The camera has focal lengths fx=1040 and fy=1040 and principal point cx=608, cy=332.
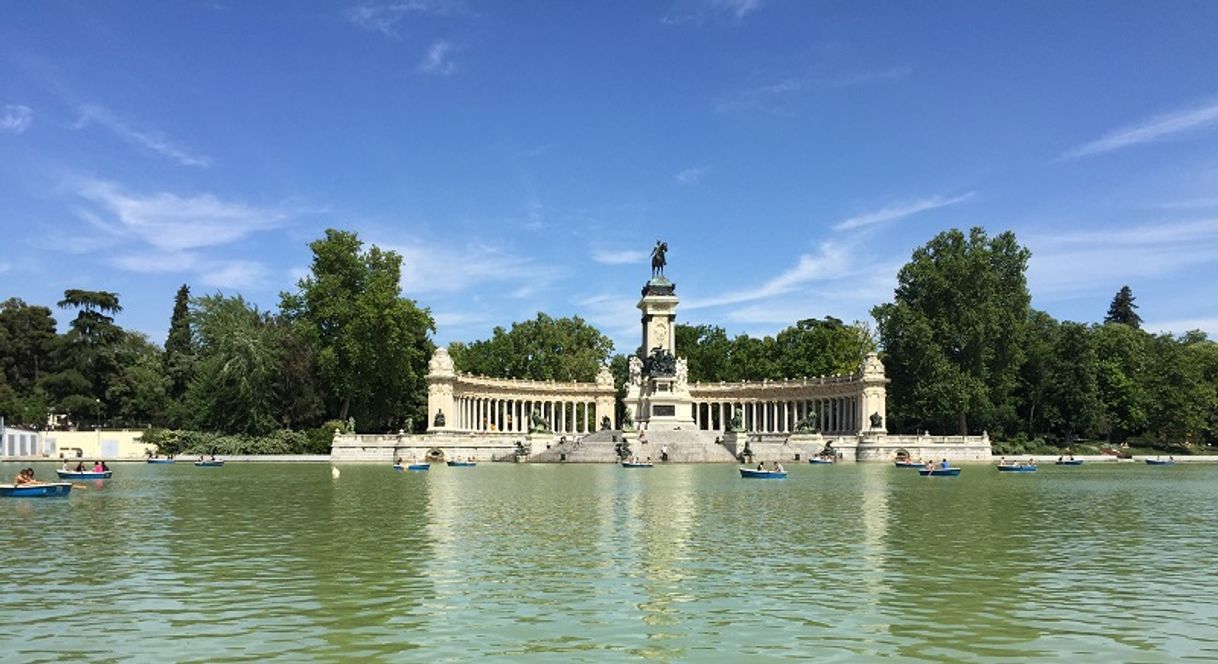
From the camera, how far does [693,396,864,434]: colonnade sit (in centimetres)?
8361

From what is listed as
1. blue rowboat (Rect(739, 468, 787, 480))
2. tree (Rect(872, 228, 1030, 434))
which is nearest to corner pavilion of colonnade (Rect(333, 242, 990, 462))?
tree (Rect(872, 228, 1030, 434))

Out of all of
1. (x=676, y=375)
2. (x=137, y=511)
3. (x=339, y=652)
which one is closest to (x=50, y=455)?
(x=676, y=375)

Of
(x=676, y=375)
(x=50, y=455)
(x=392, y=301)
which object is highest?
(x=392, y=301)

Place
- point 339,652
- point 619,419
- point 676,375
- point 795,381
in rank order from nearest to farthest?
point 339,652, point 676,375, point 795,381, point 619,419

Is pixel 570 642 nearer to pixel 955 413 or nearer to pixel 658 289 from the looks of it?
pixel 955 413

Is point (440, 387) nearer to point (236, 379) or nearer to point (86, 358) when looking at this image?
point (236, 379)

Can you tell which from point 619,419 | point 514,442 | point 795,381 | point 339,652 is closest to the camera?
point 339,652

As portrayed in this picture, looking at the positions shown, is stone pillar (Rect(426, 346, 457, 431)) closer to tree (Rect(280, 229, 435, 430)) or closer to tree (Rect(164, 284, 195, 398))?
tree (Rect(280, 229, 435, 430))

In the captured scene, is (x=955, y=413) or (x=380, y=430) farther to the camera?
(x=380, y=430)

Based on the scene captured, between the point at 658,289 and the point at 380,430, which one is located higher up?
the point at 658,289

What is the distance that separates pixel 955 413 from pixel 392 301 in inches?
1652

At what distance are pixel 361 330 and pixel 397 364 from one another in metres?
3.96

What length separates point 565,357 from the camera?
10456 centimetres

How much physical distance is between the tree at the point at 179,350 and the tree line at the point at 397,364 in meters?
0.18
